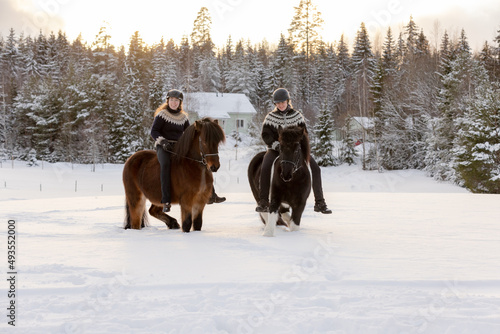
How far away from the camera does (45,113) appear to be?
44469mm

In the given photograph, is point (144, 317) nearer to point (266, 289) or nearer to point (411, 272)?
point (266, 289)

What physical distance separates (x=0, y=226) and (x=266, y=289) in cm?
564

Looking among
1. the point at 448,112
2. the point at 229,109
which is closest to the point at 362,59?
the point at 229,109

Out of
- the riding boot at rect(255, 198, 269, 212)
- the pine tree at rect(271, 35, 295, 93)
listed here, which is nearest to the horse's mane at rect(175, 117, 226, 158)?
the riding boot at rect(255, 198, 269, 212)

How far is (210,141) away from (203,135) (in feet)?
0.63

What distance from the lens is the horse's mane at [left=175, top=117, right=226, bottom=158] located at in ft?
21.3

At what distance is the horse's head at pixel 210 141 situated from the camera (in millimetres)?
6379

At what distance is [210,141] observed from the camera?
645 cm

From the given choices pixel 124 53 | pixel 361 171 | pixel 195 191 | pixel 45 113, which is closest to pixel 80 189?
pixel 45 113

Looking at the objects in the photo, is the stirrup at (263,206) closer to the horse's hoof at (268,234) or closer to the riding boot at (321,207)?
the horse's hoof at (268,234)

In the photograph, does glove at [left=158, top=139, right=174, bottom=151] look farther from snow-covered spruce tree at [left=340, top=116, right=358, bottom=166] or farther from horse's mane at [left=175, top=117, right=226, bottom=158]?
snow-covered spruce tree at [left=340, top=116, right=358, bottom=166]

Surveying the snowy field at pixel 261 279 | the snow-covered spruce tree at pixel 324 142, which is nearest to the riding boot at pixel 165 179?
the snowy field at pixel 261 279

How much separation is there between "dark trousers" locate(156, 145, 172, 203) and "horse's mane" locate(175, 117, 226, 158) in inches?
7.2

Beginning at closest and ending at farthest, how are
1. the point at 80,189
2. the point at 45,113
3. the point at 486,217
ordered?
1. the point at 486,217
2. the point at 80,189
3. the point at 45,113
